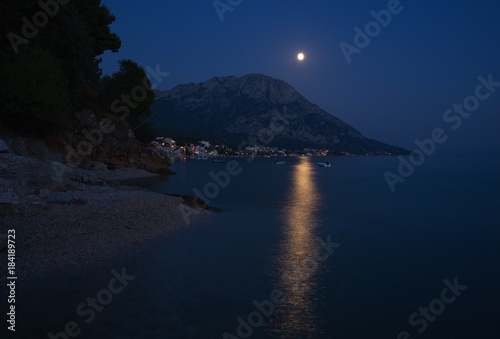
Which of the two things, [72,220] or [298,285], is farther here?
[72,220]

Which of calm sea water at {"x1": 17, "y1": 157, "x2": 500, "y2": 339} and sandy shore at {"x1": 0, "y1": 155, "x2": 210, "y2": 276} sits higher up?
sandy shore at {"x1": 0, "y1": 155, "x2": 210, "y2": 276}

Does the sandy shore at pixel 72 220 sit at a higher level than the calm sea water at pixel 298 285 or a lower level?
higher

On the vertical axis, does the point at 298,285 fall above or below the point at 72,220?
below

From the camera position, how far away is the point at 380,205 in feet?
129

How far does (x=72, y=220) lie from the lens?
18516mm

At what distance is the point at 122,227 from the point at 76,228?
2572 mm

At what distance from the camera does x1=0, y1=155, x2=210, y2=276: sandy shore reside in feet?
49.1

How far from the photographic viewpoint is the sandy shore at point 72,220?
49.1 ft

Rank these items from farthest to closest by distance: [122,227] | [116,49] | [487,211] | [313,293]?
[116,49]
[487,211]
[122,227]
[313,293]

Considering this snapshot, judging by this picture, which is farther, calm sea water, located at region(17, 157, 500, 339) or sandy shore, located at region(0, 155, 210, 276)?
sandy shore, located at region(0, 155, 210, 276)

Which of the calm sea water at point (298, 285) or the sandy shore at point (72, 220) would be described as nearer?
the calm sea water at point (298, 285)

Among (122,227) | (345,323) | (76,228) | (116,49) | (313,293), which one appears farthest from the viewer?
(116,49)

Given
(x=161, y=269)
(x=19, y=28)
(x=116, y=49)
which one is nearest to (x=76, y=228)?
(x=161, y=269)

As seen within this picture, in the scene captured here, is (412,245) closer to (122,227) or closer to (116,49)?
(122,227)
